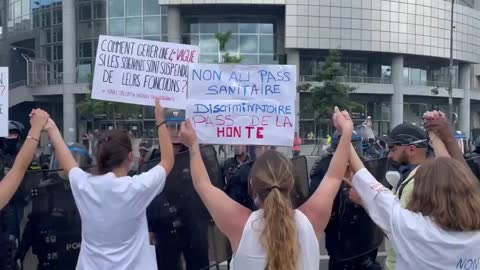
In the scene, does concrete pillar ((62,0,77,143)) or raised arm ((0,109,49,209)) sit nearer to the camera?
raised arm ((0,109,49,209))

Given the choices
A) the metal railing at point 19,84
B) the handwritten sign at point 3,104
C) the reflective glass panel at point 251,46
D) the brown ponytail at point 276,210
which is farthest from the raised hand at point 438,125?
the metal railing at point 19,84

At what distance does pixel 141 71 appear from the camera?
5.10 metres

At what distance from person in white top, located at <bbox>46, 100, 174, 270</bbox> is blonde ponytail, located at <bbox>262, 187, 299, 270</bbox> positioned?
94cm

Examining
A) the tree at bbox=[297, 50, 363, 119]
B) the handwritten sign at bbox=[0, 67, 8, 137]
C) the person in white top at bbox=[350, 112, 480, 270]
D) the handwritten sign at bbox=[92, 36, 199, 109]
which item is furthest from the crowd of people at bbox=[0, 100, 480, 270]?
the tree at bbox=[297, 50, 363, 119]

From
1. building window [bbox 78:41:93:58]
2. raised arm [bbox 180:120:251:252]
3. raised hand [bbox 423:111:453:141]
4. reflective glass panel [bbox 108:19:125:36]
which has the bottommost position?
raised arm [bbox 180:120:251:252]

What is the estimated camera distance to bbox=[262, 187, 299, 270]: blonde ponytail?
270 cm

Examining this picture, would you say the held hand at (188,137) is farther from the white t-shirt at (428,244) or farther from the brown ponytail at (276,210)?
the white t-shirt at (428,244)

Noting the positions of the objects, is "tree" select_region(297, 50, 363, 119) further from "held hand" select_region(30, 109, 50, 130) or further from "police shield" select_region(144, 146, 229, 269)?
"held hand" select_region(30, 109, 50, 130)

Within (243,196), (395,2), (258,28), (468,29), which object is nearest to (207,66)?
(243,196)

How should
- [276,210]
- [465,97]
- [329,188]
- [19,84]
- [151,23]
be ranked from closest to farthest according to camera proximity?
1. [276,210]
2. [329,188]
3. [151,23]
4. [19,84]
5. [465,97]

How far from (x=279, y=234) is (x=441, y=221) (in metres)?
0.74

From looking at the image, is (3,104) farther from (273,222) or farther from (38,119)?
(273,222)

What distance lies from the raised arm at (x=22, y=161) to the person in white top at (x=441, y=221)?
7.01 feet

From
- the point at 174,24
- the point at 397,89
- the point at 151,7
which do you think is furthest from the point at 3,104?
the point at 397,89
